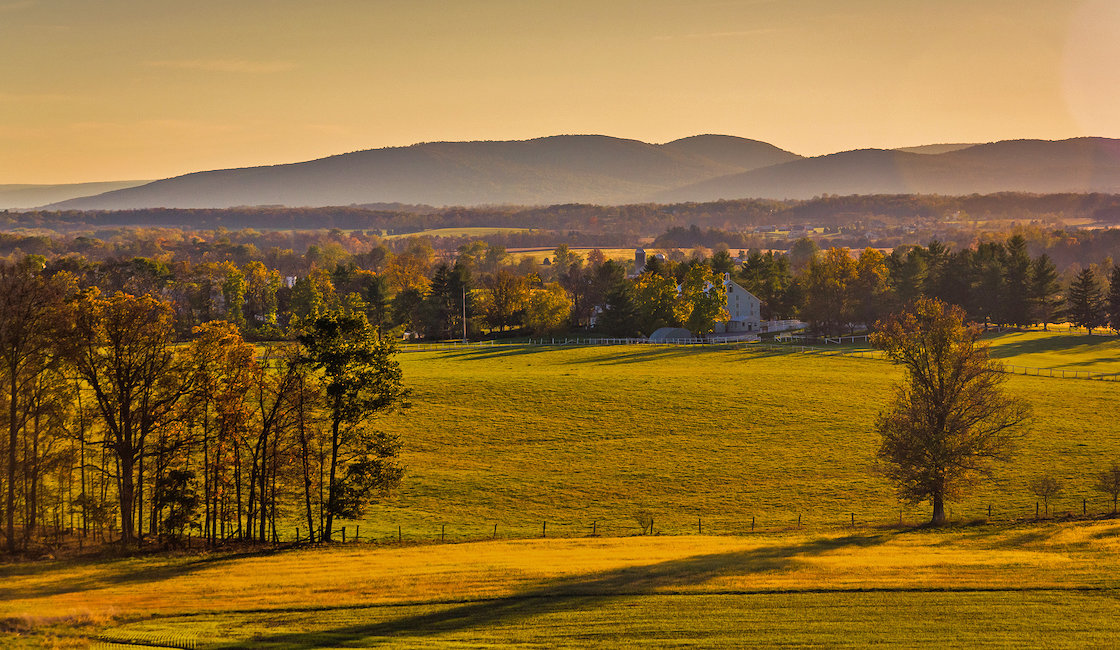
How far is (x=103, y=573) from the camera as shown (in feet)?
97.8

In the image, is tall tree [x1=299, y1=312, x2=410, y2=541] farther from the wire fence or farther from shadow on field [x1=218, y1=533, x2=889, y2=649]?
the wire fence

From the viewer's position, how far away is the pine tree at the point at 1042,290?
365ft

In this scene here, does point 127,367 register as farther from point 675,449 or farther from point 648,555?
point 675,449

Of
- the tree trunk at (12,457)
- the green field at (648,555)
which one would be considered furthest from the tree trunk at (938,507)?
the tree trunk at (12,457)

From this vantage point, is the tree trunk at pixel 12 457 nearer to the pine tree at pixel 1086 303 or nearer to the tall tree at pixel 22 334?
the tall tree at pixel 22 334

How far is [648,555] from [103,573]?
707 inches

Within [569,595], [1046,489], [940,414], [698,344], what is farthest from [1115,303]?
[569,595]

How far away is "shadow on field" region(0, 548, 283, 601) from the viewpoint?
2742 cm

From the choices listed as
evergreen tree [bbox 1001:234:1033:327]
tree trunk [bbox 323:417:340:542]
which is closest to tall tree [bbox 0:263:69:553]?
tree trunk [bbox 323:417:340:542]

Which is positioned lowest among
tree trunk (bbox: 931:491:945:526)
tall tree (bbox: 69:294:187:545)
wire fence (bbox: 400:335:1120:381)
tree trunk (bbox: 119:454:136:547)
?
tree trunk (bbox: 931:491:945:526)

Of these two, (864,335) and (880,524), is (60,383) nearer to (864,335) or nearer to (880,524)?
(880,524)

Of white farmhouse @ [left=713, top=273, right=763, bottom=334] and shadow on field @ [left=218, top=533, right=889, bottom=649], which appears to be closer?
shadow on field @ [left=218, top=533, right=889, bottom=649]

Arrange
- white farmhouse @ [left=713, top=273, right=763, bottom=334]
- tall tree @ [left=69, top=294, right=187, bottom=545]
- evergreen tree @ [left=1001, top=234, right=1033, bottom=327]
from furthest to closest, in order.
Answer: white farmhouse @ [left=713, top=273, right=763, bottom=334] → evergreen tree @ [left=1001, top=234, right=1033, bottom=327] → tall tree @ [left=69, top=294, right=187, bottom=545]

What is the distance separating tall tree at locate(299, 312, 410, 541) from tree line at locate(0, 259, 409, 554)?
6 centimetres
